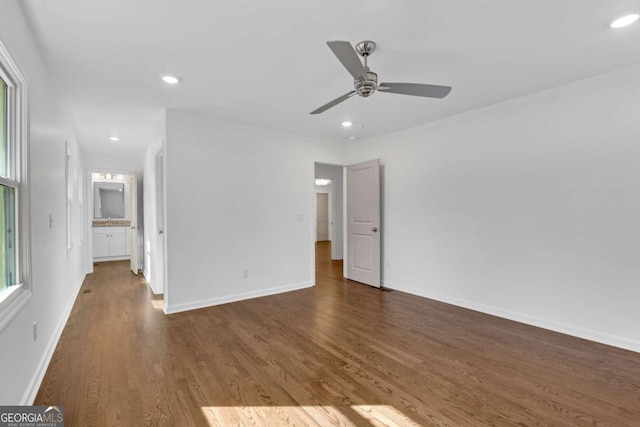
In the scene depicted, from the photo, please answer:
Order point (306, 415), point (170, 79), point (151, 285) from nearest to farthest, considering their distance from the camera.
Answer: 1. point (306, 415)
2. point (170, 79)
3. point (151, 285)

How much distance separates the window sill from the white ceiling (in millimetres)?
1720

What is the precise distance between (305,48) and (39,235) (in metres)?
2.50

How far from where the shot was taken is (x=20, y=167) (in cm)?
188

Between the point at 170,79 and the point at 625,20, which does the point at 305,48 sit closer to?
the point at 170,79

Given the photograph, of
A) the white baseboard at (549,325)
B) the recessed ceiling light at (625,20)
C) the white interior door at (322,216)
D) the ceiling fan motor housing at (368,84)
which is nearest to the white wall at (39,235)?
the ceiling fan motor housing at (368,84)

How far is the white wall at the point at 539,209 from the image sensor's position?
2.72 meters

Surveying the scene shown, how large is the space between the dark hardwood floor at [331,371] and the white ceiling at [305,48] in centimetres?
250

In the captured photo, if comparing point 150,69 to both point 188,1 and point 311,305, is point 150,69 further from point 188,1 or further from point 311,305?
point 311,305

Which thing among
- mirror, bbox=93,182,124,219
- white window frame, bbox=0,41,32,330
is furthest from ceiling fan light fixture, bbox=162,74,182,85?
mirror, bbox=93,182,124,219

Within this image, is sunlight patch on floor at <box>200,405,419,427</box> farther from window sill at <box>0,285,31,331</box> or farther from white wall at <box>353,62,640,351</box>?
white wall at <box>353,62,640,351</box>

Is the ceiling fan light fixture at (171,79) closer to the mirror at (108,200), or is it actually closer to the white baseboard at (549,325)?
the white baseboard at (549,325)

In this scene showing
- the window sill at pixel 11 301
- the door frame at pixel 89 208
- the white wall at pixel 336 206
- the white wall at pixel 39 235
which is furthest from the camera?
the white wall at pixel 336 206

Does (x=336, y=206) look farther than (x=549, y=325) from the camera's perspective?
Yes

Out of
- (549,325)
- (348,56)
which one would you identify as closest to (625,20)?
(348,56)
